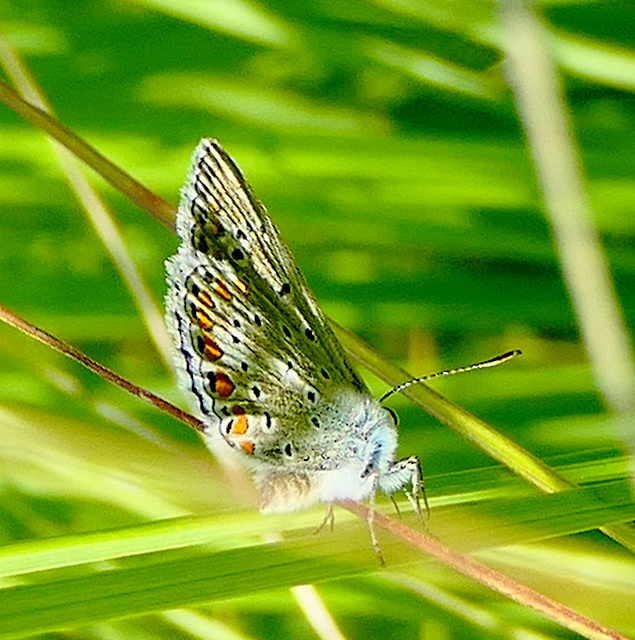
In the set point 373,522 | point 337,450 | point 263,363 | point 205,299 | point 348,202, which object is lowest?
point 373,522

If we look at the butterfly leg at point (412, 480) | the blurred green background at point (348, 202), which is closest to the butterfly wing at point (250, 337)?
the butterfly leg at point (412, 480)

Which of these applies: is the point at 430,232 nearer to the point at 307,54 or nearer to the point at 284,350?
the point at 307,54

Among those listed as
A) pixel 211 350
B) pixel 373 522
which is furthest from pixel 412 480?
pixel 211 350

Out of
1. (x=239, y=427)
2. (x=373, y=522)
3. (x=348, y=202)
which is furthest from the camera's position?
(x=348, y=202)

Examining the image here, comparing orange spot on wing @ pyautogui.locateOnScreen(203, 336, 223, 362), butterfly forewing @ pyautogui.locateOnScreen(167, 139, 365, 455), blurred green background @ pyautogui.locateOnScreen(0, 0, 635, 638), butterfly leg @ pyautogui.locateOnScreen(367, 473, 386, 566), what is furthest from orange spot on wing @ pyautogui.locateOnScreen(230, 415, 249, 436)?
blurred green background @ pyautogui.locateOnScreen(0, 0, 635, 638)

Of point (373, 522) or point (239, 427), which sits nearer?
point (373, 522)

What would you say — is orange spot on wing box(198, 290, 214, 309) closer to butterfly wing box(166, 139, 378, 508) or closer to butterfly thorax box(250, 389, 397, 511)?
butterfly wing box(166, 139, 378, 508)

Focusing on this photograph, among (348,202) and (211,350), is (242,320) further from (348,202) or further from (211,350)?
(348,202)

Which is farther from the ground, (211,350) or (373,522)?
(211,350)
